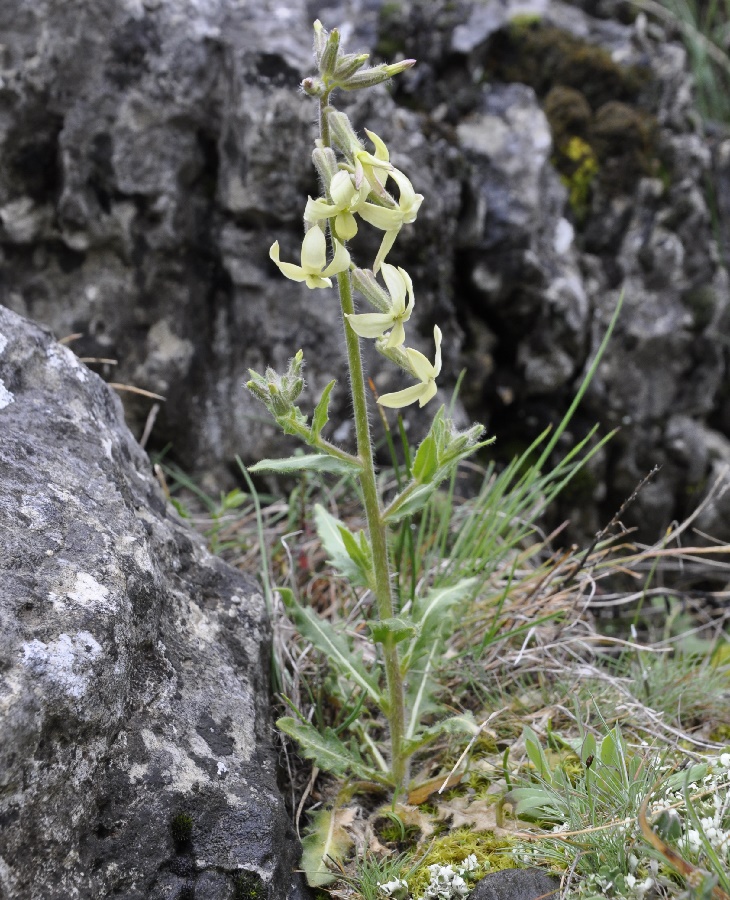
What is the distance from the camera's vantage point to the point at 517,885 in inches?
64.4

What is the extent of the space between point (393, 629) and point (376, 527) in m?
0.26

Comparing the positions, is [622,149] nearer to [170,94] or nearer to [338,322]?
[338,322]

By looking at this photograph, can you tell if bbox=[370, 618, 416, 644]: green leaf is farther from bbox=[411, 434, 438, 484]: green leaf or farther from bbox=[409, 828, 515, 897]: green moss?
bbox=[409, 828, 515, 897]: green moss

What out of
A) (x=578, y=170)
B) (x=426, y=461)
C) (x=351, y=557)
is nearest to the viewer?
(x=426, y=461)

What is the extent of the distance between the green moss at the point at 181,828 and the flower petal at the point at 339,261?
3.92 ft

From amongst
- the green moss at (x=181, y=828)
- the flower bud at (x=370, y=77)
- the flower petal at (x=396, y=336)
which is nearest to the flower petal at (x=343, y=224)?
the flower petal at (x=396, y=336)

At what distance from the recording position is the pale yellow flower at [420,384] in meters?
1.78

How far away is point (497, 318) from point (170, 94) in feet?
6.09

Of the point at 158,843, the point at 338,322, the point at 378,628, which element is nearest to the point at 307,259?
the point at 378,628

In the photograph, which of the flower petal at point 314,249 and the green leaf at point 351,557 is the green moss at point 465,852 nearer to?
the green leaf at point 351,557

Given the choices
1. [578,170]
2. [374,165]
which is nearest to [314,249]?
[374,165]

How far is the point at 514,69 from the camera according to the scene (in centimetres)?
450

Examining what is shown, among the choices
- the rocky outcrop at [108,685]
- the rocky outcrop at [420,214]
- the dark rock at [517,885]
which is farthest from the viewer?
the rocky outcrop at [420,214]

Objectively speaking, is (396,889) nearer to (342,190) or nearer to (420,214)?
(342,190)
